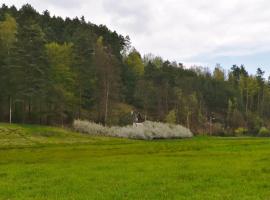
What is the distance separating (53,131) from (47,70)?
2012 cm

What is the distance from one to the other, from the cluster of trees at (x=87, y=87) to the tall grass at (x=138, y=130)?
678 cm

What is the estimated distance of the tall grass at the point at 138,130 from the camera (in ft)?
325

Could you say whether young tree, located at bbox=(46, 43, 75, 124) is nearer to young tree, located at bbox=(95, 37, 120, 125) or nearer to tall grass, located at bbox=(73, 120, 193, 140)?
tall grass, located at bbox=(73, 120, 193, 140)

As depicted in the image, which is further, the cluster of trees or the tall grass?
the tall grass

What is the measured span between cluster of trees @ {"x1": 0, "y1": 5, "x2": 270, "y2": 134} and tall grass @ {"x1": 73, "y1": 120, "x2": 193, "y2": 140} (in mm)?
6778

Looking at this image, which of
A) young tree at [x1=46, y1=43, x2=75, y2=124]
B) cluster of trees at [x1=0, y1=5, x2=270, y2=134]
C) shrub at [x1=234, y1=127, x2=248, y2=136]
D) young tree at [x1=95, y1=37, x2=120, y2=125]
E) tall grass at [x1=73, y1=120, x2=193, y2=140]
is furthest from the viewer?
Result: shrub at [x1=234, y1=127, x2=248, y2=136]

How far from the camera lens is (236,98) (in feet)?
622

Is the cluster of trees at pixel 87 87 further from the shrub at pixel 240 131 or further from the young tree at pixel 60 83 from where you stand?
the shrub at pixel 240 131

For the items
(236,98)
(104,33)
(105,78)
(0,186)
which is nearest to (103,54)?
(105,78)

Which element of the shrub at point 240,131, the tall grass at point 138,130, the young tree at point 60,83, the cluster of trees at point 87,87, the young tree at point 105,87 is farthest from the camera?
the shrub at point 240,131

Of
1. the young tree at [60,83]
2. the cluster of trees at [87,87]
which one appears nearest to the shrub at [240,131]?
the cluster of trees at [87,87]

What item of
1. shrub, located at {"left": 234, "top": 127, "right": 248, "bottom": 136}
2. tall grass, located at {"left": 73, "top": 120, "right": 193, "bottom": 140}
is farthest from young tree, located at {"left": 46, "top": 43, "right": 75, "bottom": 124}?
shrub, located at {"left": 234, "top": 127, "right": 248, "bottom": 136}

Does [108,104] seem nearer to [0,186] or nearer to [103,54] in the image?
[103,54]

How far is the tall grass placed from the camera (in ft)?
325
